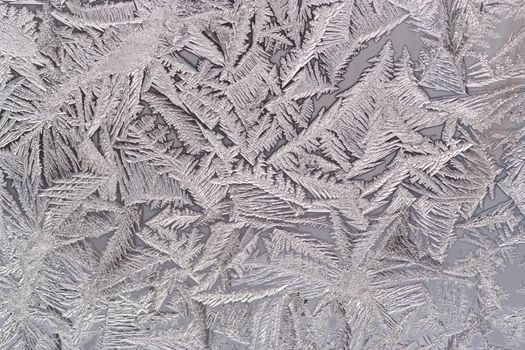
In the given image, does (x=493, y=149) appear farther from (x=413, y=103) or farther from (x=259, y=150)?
(x=259, y=150)

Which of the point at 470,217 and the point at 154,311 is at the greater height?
the point at 470,217

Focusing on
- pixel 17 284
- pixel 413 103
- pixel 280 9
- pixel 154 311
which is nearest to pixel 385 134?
pixel 413 103

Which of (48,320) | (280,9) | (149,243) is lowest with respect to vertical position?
(48,320)

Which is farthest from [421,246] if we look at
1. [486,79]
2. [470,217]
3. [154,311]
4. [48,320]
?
[48,320]

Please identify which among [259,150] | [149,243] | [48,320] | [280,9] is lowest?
[48,320]

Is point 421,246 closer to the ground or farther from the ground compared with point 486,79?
closer to the ground

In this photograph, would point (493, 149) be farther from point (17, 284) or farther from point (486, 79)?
point (17, 284)
